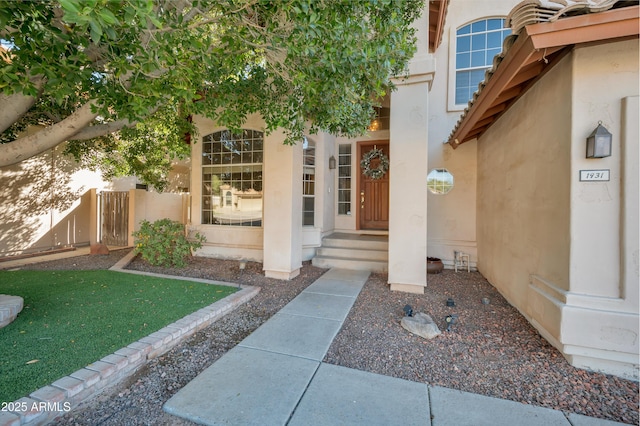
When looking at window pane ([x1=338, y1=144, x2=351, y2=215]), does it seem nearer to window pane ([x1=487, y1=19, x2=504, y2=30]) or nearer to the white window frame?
the white window frame

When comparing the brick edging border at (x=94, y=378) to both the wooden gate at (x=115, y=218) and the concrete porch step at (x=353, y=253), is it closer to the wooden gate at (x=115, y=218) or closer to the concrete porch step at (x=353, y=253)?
the concrete porch step at (x=353, y=253)

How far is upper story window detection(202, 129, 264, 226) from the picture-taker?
6730 millimetres

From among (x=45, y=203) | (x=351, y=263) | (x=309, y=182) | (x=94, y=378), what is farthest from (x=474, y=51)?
(x=45, y=203)

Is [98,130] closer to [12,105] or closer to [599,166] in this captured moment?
[12,105]

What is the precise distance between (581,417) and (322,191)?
5.61m

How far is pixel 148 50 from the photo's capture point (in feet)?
9.58

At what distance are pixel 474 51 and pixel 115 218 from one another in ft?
36.8

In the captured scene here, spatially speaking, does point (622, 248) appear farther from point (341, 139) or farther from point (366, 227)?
point (341, 139)

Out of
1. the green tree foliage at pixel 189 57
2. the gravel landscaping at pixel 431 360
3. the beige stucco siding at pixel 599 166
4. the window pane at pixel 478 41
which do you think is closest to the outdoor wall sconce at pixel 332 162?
the green tree foliage at pixel 189 57

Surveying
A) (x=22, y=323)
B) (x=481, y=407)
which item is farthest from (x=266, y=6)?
(x=22, y=323)

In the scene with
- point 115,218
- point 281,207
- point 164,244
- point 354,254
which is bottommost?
point 354,254

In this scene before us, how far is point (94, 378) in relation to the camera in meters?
2.18

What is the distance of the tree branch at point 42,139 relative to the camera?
10.9 feet

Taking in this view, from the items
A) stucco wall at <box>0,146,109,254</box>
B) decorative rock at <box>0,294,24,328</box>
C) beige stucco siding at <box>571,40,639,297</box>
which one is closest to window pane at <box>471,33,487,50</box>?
beige stucco siding at <box>571,40,639,297</box>
